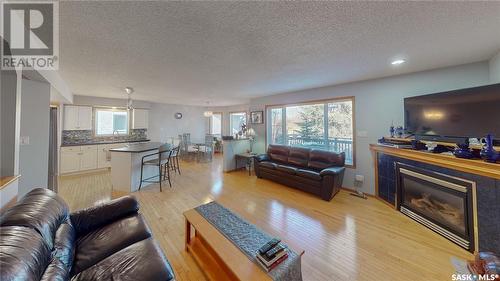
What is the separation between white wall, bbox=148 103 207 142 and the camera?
23.3 feet

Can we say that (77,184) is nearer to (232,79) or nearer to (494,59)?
(232,79)

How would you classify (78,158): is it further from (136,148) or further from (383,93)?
(383,93)

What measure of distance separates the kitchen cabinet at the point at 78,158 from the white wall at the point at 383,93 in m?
6.59

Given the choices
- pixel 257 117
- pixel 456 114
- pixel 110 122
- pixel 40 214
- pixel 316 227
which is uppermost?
pixel 257 117

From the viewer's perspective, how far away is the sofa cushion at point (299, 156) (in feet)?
13.9

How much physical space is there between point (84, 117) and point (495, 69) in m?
8.75

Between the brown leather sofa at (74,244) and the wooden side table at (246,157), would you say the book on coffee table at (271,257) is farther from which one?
the wooden side table at (246,157)

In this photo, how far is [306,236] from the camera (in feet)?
7.43

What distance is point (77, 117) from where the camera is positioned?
5219 millimetres

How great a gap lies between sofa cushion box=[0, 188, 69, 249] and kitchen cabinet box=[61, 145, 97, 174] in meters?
4.53

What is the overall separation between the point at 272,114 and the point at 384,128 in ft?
9.69

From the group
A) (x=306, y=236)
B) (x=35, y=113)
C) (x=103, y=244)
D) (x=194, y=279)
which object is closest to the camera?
(x=103, y=244)

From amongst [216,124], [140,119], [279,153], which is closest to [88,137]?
[140,119]

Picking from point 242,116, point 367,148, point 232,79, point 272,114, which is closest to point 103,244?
point 232,79
